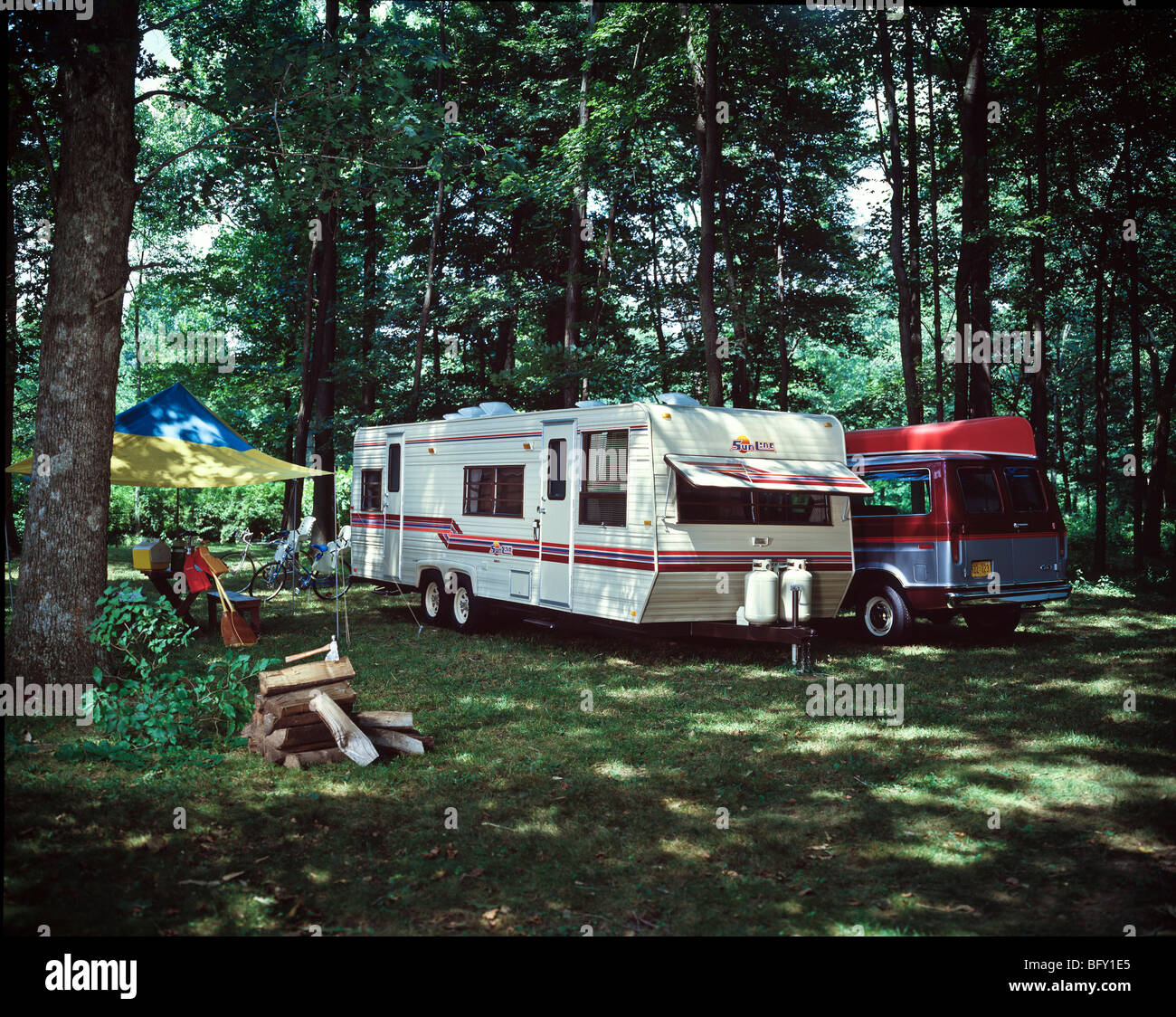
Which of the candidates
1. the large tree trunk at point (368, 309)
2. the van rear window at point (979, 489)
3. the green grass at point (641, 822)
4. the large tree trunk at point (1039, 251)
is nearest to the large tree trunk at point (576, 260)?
the large tree trunk at point (368, 309)

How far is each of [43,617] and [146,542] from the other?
163 inches

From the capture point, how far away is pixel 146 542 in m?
11.6

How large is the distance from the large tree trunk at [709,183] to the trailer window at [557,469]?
4895 mm

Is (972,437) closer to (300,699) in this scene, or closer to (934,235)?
(300,699)

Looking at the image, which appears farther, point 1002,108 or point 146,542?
point 1002,108

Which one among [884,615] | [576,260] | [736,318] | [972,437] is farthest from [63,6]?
[736,318]

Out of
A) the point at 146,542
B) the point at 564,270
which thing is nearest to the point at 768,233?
the point at 564,270

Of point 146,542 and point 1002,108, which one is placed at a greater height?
point 1002,108

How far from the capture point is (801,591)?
993cm

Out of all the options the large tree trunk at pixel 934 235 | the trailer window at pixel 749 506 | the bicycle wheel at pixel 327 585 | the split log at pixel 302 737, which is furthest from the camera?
the large tree trunk at pixel 934 235

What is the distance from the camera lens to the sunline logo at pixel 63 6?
744cm

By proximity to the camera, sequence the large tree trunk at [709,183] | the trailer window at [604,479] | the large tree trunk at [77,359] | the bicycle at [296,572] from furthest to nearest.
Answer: the bicycle at [296,572]
the large tree trunk at [709,183]
the trailer window at [604,479]
the large tree trunk at [77,359]

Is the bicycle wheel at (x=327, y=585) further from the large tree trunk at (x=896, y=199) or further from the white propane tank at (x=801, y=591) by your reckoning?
the large tree trunk at (x=896, y=199)
